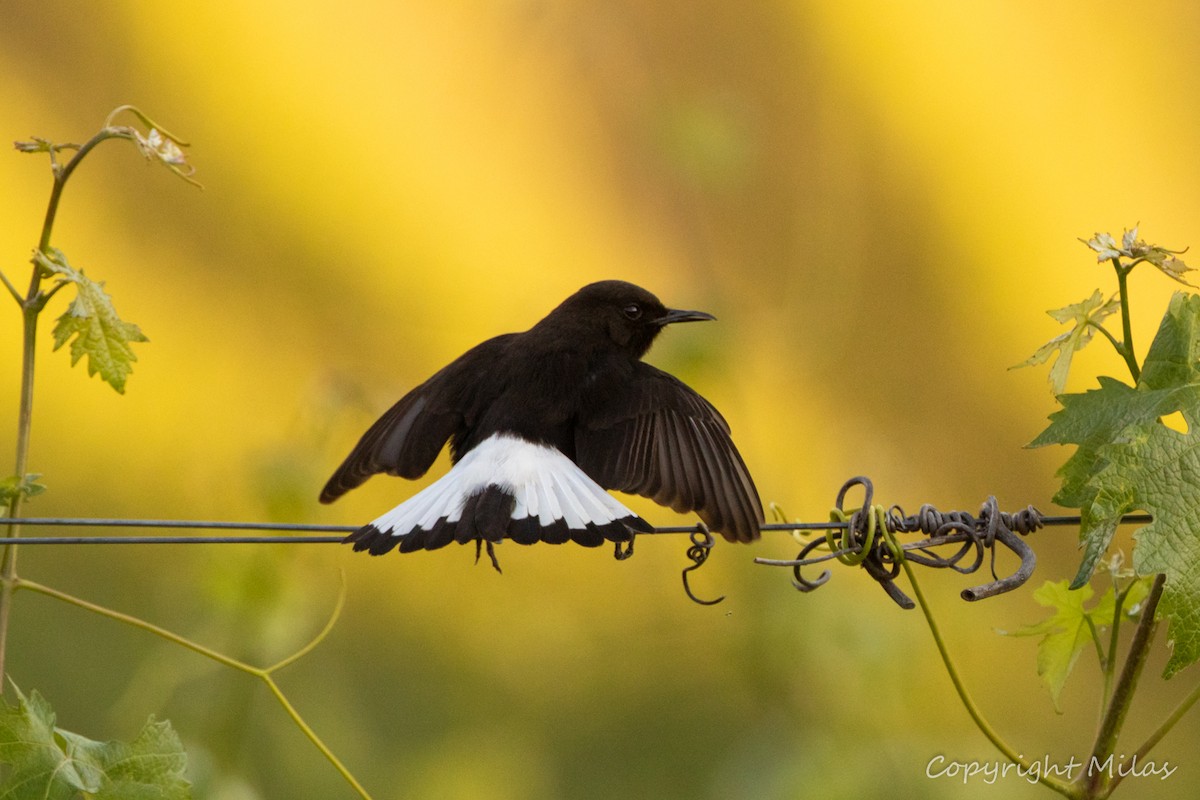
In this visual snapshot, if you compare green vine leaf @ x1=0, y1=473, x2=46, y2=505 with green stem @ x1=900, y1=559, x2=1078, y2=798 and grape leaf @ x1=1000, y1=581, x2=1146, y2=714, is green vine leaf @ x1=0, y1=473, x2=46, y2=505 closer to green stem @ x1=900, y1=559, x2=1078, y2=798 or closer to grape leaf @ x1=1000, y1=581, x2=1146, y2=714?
green stem @ x1=900, y1=559, x2=1078, y2=798

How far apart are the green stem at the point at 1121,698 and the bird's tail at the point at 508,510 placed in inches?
30.3

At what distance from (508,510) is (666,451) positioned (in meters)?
0.49

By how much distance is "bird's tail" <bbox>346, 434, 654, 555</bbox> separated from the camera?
2391mm

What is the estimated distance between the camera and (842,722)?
12.4 ft

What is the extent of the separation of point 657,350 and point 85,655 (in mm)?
2903

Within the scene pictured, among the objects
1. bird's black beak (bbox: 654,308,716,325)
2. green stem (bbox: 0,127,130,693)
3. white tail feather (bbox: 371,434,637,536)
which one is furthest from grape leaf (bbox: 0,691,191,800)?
bird's black beak (bbox: 654,308,716,325)

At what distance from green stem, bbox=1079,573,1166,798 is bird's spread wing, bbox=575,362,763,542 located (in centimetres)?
85

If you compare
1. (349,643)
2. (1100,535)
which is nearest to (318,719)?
(349,643)

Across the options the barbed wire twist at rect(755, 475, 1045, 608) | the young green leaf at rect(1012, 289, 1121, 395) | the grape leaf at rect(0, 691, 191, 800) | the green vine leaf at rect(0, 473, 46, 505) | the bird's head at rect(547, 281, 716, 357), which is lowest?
the grape leaf at rect(0, 691, 191, 800)

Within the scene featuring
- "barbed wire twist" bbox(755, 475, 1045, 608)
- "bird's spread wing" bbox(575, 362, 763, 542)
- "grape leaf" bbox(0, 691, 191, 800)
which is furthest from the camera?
"bird's spread wing" bbox(575, 362, 763, 542)

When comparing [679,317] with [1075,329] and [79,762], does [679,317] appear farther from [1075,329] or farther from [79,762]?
[79,762]

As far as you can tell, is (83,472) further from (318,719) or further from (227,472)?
(318,719)

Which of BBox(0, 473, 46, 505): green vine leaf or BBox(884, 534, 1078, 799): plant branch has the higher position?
BBox(0, 473, 46, 505): green vine leaf

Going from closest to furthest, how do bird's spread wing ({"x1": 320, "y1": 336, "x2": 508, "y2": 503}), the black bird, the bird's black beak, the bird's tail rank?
1. the bird's tail
2. the black bird
3. bird's spread wing ({"x1": 320, "y1": 336, "x2": 508, "y2": 503})
4. the bird's black beak
